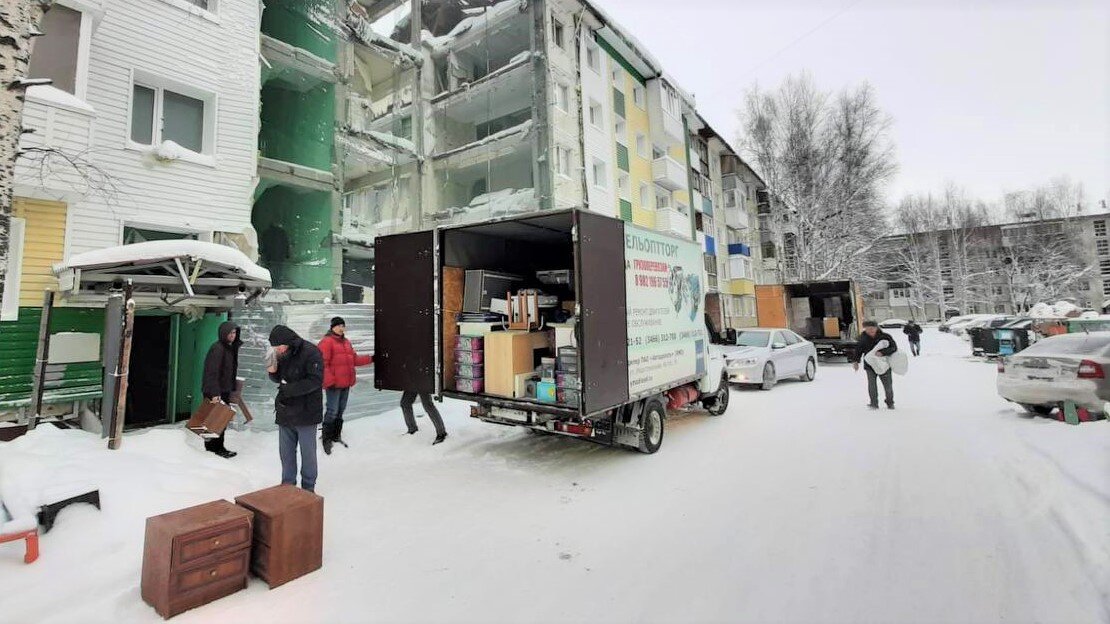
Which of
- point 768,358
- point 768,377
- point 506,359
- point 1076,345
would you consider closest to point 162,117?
point 506,359

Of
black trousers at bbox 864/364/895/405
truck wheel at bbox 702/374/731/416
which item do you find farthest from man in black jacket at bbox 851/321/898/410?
truck wheel at bbox 702/374/731/416

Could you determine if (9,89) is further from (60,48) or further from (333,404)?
(60,48)

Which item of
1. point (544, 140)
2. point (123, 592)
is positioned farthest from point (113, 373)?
point (544, 140)

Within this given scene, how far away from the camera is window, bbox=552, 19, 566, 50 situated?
17047 mm

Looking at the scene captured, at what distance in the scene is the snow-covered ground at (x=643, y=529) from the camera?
2.88m

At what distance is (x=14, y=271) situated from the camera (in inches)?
262

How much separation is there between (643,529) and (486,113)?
18028mm

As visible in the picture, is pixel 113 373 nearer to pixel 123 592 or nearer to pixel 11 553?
pixel 11 553

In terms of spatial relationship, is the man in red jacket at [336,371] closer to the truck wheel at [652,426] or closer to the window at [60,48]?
the truck wheel at [652,426]

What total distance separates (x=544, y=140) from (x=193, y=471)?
13.7 meters

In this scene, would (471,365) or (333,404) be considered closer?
(471,365)

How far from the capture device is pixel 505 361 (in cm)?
605

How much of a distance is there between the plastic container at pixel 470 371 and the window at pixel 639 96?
1963 cm

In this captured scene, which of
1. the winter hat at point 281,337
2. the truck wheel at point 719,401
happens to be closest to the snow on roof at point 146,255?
the winter hat at point 281,337
